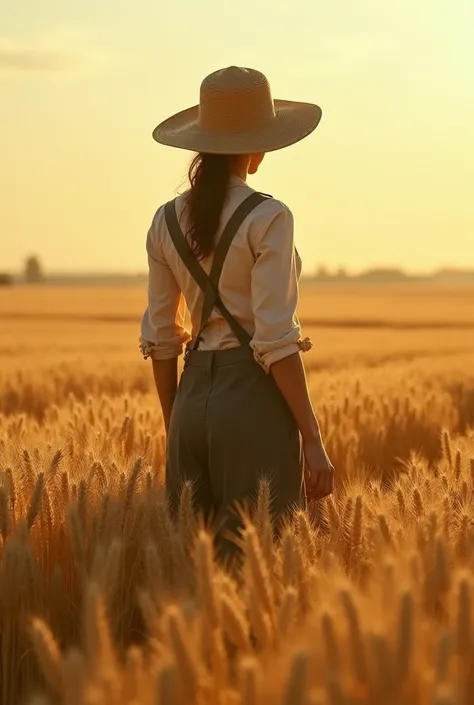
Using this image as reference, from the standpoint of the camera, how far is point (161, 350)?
2902mm

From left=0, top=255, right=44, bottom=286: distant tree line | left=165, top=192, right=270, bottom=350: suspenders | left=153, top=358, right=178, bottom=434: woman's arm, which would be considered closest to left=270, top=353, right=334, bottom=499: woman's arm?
left=165, top=192, right=270, bottom=350: suspenders

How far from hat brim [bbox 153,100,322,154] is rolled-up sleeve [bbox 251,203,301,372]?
202mm

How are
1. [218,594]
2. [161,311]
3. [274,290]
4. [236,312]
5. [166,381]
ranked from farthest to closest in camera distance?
[166,381]
[161,311]
[236,312]
[274,290]
[218,594]

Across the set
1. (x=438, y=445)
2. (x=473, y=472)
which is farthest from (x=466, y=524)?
(x=438, y=445)

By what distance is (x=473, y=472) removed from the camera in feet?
9.22

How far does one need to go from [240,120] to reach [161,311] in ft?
1.73

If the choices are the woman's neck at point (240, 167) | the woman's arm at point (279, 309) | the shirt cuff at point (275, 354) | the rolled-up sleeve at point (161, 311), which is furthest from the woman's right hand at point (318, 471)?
the woman's neck at point (240, 167)

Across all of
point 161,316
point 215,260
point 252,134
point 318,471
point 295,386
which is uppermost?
point 252,134

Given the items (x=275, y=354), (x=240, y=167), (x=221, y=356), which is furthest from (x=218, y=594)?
(x=240, y=167)

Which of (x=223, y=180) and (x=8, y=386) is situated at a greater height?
(x=223, y=180)

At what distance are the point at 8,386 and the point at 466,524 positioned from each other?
5740 mm

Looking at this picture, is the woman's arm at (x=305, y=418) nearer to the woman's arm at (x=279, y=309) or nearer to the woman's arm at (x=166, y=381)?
the woman's arm at (x=279, y=309)

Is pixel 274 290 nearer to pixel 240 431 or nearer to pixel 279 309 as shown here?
pixel 279 309

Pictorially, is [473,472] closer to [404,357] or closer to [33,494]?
[33,494]
